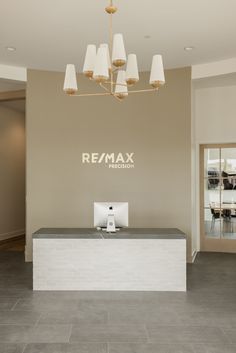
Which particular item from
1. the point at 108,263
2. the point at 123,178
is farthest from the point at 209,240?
the point at 108,263

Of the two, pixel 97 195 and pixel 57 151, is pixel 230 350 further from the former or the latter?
pixel 57 151

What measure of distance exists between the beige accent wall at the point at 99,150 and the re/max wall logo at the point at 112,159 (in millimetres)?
84

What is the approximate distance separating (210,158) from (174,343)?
5.05 m

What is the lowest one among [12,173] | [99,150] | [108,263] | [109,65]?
[108,263]

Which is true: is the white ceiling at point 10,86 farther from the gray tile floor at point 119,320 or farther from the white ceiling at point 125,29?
the gray tile floor at point 119,320

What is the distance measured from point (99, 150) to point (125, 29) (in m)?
2.57

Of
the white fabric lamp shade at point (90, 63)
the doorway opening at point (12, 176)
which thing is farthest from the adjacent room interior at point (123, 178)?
the doorway opening at point (12, 176)

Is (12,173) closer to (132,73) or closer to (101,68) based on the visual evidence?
(132,73)

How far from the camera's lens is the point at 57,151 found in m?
6.86

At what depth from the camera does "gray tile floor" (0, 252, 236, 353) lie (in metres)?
3.37

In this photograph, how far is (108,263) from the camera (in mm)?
5000

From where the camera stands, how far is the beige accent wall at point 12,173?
8.80m

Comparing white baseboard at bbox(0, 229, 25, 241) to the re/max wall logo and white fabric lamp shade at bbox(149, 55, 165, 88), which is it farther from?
white fabric lamp shade at bbox(149, 55, 165, 88)

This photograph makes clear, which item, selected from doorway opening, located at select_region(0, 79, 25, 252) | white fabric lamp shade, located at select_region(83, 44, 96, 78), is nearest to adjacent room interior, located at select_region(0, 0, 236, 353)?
white fabric lamp shade, located at select_region(83, 44, 96, 78)
